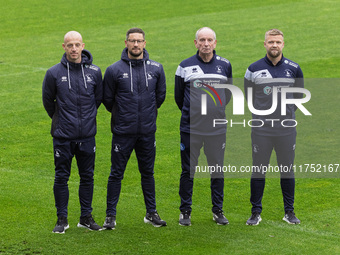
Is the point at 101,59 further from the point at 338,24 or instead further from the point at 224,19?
the point at 338,24

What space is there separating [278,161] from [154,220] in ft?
6.22

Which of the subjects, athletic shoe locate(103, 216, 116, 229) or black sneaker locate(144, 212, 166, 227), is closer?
athletic shoe locate(103, 216, 116, 229)

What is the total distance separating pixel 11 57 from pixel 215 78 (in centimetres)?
1366

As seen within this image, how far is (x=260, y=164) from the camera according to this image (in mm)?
9086

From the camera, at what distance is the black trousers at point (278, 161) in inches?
354

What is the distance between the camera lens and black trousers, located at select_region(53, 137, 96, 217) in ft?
28.2

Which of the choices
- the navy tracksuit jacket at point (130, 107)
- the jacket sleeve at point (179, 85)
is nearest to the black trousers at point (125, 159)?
the navy tracksuit jacket at point (130, 107)

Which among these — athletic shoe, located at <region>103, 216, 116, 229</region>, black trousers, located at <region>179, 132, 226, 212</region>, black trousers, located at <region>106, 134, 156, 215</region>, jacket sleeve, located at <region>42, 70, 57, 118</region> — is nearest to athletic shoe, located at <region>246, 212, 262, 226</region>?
black trousers, located at <region>179, 132, 226, 212</region>

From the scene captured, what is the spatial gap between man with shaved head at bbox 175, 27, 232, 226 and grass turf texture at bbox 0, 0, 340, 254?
0.65 metres

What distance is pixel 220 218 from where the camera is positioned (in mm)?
9133

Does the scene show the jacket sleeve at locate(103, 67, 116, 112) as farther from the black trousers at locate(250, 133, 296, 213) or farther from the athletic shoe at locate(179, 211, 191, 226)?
the black trousers at locate(250, 133, 296, 213)

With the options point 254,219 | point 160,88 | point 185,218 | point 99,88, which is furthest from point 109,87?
point 254,219

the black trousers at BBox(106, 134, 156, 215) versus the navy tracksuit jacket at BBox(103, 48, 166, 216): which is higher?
the navy tracksuit jacket at BBox(103, 48, 166, 216)

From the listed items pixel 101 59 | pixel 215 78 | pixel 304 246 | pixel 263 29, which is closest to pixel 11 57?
pixel 101 59
